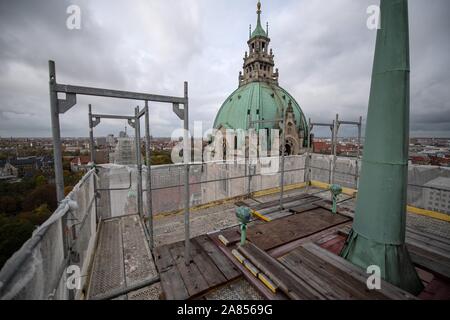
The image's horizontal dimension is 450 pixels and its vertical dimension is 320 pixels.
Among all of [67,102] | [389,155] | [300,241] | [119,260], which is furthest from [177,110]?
[300,241]

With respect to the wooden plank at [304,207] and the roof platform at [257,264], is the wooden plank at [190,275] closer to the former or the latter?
the roof platform at [257,264]

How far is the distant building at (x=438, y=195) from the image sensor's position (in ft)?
21.0

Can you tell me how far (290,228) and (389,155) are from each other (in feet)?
9.74

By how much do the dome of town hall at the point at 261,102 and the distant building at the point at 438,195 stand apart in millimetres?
12407

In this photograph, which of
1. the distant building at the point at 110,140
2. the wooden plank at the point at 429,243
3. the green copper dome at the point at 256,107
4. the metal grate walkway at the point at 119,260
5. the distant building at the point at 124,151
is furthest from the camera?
the green copper dome at the point at 256,107

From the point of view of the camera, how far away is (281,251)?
4.07m

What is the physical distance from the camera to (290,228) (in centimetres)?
505

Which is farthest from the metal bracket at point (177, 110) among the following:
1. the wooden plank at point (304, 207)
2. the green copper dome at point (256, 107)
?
the green copper dome at point (256, 107)

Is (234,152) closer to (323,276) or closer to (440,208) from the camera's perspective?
(440,208)

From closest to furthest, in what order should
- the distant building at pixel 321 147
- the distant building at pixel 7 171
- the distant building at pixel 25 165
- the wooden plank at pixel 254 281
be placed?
the wooden plank at pixel 254 281
the distant building at pixel 321 147
the distant building at pixel 7 171
the distant building at pixel 25 165

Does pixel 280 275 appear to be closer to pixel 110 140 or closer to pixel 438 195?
pixel 438 195

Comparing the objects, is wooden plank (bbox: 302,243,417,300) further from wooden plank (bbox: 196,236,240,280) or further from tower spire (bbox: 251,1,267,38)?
tower spire (bbox: 251,1,267,38)
